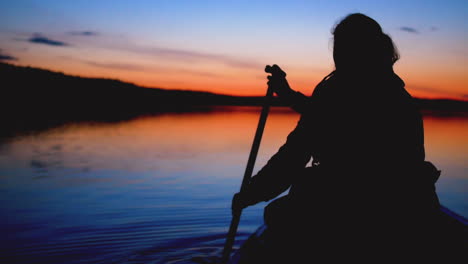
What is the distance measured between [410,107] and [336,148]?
484mm

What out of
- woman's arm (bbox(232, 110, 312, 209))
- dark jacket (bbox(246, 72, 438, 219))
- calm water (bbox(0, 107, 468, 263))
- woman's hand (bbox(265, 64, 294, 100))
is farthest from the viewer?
calm water (bbox(0, 107, 468, 263))

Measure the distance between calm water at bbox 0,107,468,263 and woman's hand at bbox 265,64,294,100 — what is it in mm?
3313

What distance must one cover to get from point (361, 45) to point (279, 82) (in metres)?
0.95

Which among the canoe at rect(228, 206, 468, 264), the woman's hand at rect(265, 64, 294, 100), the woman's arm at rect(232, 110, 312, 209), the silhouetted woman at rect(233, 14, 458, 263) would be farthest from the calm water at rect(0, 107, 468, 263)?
the silhouetted woman at rect(233, 14, 458, 263)

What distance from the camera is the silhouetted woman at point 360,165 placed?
2154 millimetres

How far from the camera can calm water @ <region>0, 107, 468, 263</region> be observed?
19.7 feet

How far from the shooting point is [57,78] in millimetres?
Answer: 85250

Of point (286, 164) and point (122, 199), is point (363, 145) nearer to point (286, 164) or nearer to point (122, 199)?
point (286, 164)

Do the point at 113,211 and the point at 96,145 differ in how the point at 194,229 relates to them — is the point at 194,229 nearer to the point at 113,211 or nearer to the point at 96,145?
the point at 113,211

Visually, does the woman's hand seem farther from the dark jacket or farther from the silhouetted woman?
the dark jacket

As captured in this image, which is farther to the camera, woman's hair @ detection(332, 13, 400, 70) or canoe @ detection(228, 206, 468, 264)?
canoe @ detection(228, 206, 468, 264)

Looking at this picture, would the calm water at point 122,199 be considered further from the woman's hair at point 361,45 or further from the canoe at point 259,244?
the woman's hair at point 361,45

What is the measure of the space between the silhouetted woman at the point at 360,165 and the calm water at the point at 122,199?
12.2 ft

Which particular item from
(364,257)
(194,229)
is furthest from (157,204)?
(364,257)
